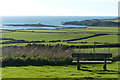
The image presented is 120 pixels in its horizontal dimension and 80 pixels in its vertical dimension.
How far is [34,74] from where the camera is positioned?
541 inches

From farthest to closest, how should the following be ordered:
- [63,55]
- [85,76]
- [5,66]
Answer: [63,55] < [5,66] < [85,76]

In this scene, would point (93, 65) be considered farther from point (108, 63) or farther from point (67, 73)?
point (67, 73)

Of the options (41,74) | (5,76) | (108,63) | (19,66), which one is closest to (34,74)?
(41,74)

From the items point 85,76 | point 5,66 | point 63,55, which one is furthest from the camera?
point 63,55

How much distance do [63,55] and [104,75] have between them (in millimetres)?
5455

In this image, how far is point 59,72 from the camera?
46.8ft

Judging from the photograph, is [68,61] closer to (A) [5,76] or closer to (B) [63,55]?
(B) [63,55]

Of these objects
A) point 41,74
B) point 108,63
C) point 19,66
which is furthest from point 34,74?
point 108,63

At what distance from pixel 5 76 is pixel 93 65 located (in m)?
6.56

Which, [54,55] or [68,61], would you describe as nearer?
[68,61]

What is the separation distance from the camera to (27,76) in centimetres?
1327

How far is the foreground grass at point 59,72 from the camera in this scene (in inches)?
524

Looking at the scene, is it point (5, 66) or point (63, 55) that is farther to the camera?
point (63, 55)

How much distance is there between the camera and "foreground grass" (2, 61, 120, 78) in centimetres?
1331
